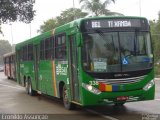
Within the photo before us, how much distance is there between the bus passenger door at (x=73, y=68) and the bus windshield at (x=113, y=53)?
0.76 m

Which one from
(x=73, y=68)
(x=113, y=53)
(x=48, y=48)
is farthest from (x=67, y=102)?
(x=113, y=53)

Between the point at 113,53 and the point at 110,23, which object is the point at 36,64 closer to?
the point at 110,23

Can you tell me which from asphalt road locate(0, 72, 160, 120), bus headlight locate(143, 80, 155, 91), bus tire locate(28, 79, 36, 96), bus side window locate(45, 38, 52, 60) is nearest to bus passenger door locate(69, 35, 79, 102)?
asphalt road locate(0, 72, 160, 120)

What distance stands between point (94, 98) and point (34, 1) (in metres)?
9.51

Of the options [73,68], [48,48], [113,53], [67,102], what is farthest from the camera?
[48,48]

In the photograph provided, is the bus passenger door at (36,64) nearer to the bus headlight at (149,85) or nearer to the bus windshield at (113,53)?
the bus windshield at (113,53)

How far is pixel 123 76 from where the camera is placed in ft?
39.8

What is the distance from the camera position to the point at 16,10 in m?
19.6

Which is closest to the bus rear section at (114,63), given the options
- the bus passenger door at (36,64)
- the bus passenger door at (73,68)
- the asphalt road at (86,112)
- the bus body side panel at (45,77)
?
the asphalt road at (86,112)

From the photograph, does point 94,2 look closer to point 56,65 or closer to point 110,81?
point 56,65

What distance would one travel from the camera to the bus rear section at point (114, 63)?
12.1 metres

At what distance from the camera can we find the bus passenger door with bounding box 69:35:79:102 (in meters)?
13.0

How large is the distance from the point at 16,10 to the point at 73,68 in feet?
23.9

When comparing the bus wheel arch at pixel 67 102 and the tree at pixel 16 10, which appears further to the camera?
the tree at pixel 16 10
